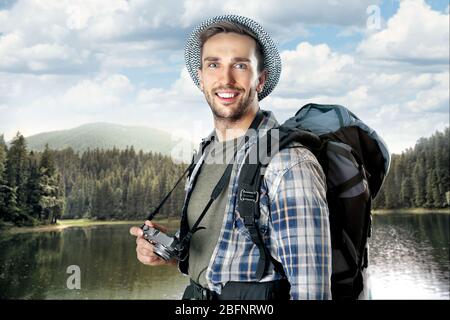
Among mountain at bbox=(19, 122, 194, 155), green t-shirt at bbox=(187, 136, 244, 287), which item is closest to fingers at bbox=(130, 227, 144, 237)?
green t-shirt at bbox=(187, 136, 244, 287)

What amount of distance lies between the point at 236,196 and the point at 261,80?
76 centimetres

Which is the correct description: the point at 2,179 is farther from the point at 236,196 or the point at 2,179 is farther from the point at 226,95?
the point at 236,196

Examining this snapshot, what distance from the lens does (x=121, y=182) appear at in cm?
8412

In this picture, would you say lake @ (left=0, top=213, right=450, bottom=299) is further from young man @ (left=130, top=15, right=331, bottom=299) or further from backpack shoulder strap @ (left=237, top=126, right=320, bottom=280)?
backpack shoulder strap @ (left=237, top=126, right=320, bottom=280)

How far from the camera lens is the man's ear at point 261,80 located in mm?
2988

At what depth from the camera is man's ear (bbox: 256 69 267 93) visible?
2.99 m

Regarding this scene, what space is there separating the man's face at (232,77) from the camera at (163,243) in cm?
64

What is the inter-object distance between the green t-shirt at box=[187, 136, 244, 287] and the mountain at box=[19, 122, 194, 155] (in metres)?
121

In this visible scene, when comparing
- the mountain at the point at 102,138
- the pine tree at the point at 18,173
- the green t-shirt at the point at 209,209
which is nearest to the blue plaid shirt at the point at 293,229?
the green t-shirt at the point at 209,209

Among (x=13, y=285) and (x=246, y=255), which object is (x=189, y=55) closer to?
(x=246, y=255)

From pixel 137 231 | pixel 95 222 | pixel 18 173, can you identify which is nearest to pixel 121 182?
pixel 95 222

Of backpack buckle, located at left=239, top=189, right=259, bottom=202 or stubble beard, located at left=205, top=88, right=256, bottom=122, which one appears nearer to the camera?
backpack buckle, located at left=239, top=189, right=259, bottom=202
